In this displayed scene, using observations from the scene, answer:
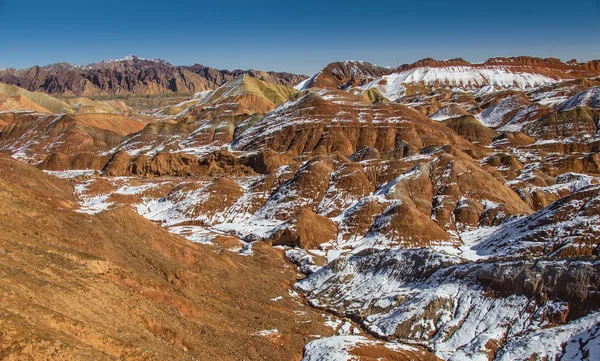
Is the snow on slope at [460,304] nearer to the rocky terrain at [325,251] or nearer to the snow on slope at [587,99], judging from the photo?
the rocky terrain at [325,251]

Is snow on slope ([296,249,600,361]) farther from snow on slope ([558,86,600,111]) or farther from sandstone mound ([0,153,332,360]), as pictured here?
snow on slope ([558,86,600,111])

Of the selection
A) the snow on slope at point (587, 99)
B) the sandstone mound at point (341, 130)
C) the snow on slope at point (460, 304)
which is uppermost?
the snow on slope at point (587, 99)

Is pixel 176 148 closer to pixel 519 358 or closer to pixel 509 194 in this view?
pixel 509 194

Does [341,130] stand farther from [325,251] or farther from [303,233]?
[325,251]

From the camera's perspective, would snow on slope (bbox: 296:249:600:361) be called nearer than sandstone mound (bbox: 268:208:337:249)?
Yes

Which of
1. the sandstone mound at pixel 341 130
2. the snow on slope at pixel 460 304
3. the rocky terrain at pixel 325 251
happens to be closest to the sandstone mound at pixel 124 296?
the rocky terrain at pixel 325 251

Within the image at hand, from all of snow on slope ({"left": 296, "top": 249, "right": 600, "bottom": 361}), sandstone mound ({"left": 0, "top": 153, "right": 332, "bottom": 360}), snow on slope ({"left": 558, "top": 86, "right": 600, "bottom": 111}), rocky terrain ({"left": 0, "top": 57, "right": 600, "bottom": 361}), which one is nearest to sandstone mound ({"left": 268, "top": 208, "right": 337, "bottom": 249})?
rocky terrain ({"left": 0, "top": 57, "right": 600, "bottom": 361})

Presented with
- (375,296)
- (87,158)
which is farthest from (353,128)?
(375,296)

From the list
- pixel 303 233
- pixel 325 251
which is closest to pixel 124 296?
pixel 325 251
